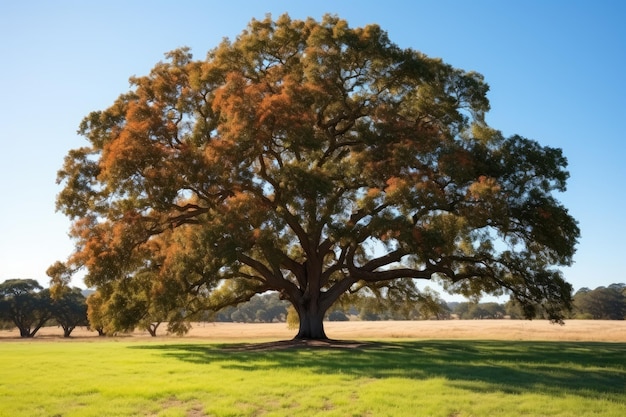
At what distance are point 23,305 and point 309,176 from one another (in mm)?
62052

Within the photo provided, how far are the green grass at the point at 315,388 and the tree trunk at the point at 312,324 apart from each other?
1149 centimetres

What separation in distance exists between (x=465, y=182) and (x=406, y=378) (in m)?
13.4

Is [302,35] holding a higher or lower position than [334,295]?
higher

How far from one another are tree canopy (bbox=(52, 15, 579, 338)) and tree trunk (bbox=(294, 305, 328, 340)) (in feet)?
0.32

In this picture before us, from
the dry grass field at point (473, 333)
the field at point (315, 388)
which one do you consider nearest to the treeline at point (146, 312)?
the dry grass field at point (473, 333)

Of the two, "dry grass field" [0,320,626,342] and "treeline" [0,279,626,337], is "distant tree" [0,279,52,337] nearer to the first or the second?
"treeline" [0,279,626,337]

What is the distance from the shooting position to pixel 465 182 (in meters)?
24.5

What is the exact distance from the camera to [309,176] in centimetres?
2542

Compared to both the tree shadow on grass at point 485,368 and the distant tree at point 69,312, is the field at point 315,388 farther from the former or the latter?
the distant tree at point 69,312

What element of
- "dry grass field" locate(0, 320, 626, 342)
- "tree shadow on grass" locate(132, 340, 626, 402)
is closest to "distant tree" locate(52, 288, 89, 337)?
"dry grass field" locate(0, 320, 626, 342)

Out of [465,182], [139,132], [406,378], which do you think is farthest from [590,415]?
[139,132]

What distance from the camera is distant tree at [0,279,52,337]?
7069 cm

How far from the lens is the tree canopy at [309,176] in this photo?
966 inches

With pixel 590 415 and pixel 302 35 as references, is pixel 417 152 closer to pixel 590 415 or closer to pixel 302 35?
pixel 302 35
